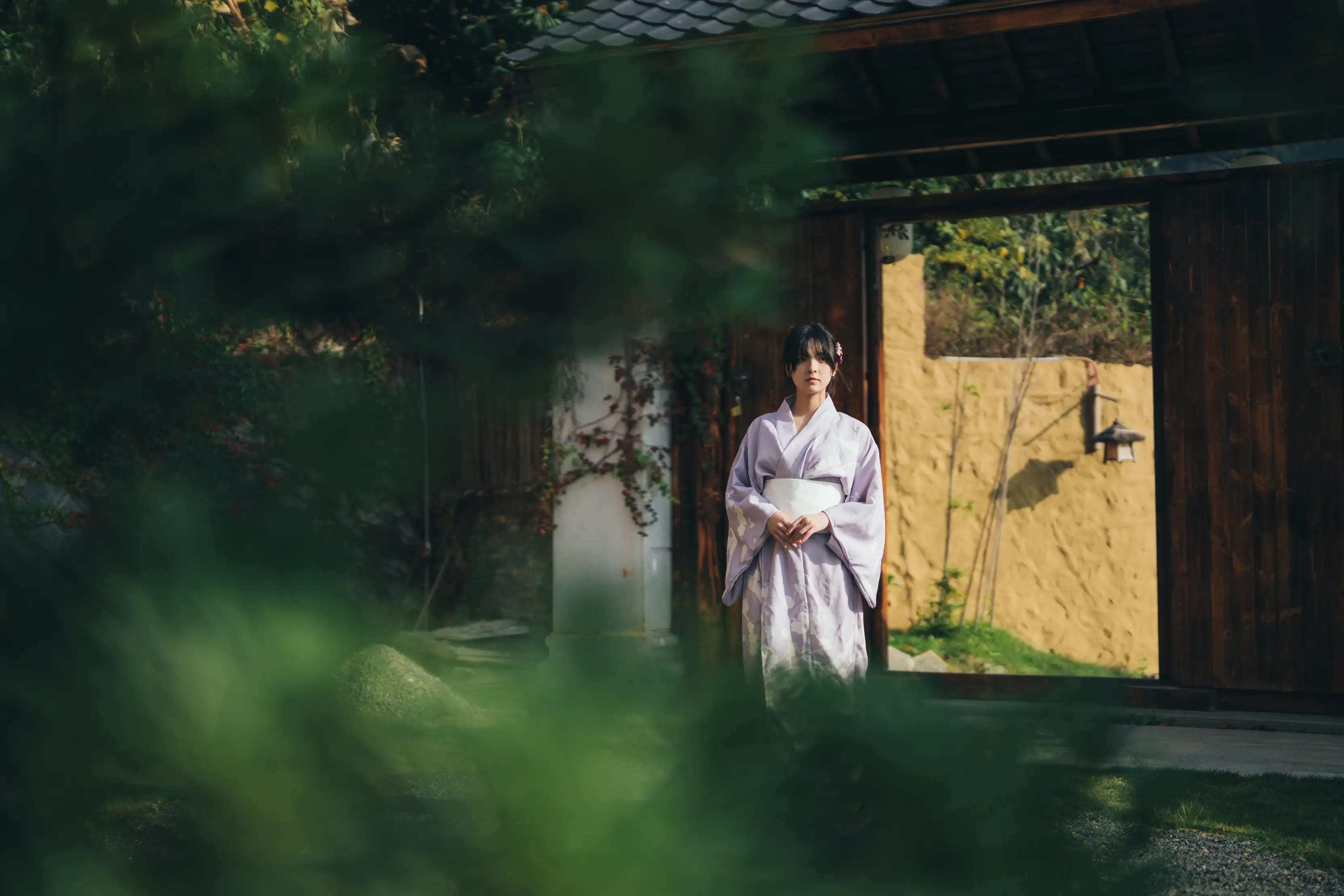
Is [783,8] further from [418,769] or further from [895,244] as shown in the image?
[895,244]

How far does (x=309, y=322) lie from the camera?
980mm

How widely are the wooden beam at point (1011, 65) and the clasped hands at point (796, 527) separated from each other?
6.73 ft

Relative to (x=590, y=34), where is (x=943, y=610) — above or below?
below

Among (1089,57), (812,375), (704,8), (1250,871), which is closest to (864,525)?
(812,375)

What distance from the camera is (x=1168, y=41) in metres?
4.69

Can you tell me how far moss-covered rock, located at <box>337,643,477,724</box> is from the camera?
2.31 ft

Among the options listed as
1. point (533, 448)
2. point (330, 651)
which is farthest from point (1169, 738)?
point (330, 651)

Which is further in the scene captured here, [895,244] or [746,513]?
[895,244]

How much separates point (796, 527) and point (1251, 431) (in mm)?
2290

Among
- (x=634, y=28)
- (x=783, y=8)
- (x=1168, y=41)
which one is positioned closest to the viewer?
(x=783, y=8)

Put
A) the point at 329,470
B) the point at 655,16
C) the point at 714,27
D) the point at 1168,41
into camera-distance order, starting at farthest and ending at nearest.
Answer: the point at 1168,41, the point at 655,16, the point at 714,27, the point at 329,470

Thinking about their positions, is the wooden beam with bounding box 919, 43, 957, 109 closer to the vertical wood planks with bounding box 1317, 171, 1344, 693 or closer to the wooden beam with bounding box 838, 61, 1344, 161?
the wooden beam with bounding box 838, 61, 1344, 161

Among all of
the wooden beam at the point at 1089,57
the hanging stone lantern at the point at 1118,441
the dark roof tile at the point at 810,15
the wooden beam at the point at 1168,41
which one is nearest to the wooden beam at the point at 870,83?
the wooden beam at the point at 1089,57

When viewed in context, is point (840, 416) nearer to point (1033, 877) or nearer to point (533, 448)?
point (533, 448)
